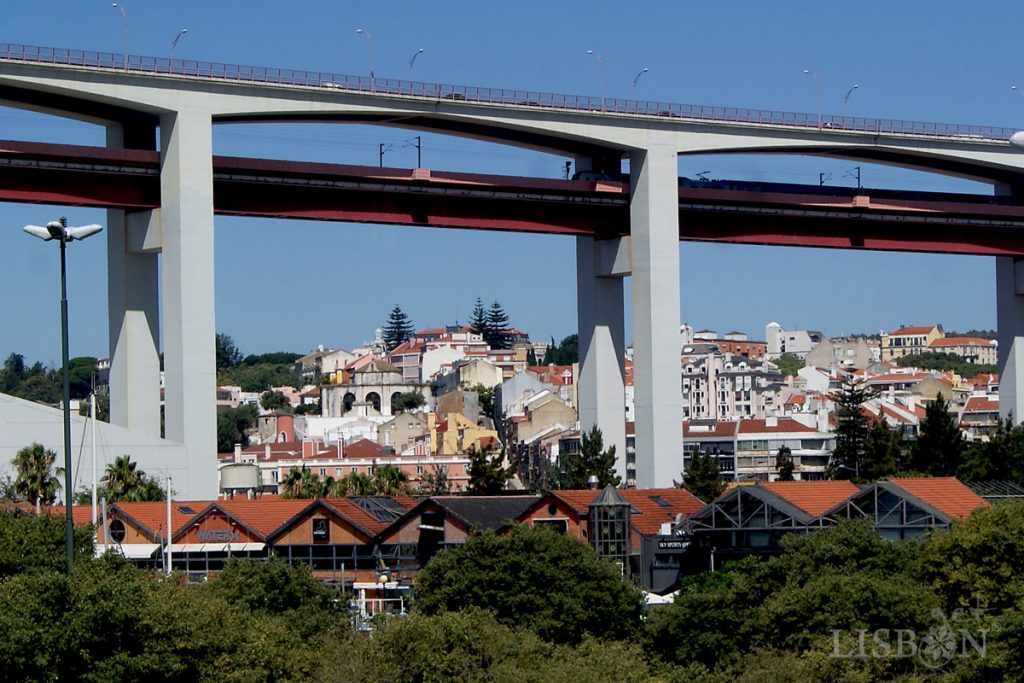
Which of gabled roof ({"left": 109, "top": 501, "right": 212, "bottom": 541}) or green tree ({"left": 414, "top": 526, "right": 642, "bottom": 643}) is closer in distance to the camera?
green tree ({"left": 414, "top": 526, "right": 642, "bottom": 643})

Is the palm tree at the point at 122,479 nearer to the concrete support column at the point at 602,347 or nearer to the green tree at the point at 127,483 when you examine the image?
the green tree at the point at 127,483

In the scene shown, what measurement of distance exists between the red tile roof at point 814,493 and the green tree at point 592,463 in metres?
15.8

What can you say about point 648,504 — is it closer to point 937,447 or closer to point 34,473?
point 34,473

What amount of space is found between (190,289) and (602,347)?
20016 mm

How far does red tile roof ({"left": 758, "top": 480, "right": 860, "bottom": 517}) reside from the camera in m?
61.1

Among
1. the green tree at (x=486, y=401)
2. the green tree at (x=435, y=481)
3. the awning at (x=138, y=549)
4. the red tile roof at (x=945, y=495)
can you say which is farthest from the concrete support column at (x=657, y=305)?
the green tree at (x=486, y=401)

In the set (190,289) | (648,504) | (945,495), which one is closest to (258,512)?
(190,289)

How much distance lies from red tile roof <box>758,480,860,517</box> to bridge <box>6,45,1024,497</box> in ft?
54.6

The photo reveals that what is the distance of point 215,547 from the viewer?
211 feet

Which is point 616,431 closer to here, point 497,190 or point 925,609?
point 497,190

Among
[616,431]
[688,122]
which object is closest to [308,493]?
[616,431]

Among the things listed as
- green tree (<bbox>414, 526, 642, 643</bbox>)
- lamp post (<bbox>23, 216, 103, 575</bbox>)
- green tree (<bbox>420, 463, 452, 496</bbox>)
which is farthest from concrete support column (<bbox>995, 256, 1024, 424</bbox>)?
lamp post (<bbox>23, 216, 103, 575</bbox>)

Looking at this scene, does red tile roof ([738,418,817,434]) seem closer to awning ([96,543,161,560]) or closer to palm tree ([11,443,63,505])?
palm tree ([11,443,63,505])

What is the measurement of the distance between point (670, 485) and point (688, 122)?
15.6m
